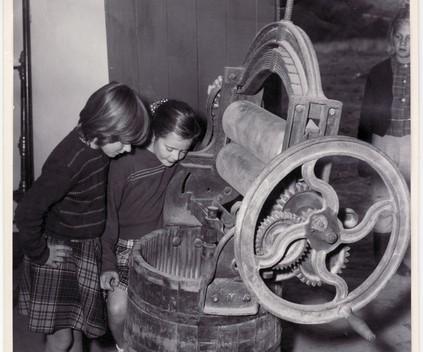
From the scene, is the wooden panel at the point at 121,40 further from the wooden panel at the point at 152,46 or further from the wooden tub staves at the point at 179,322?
the wooden tub staves at the point at 179,322

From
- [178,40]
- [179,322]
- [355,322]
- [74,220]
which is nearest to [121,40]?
[178,40]

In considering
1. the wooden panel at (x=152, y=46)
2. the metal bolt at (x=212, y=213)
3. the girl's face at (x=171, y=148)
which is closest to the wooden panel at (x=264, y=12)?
the wooden panel at (x=152, y=46)

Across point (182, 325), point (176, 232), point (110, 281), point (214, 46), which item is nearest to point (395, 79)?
point (214, 46)

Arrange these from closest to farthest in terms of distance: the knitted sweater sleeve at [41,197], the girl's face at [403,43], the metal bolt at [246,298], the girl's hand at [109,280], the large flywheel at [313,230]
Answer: the large flywheel at [313,230], the metal bolt at [246,298], the knitted sweater sleeve at [41,197], the girl's hand at [109,280], the girl's face at [403,43]

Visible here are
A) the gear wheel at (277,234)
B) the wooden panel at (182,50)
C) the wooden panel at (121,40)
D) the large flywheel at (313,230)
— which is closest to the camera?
the large flywheel at (313,230)

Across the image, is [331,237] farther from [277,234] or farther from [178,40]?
[178,40]

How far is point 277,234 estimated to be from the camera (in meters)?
0.89

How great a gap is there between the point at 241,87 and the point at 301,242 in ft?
2.08

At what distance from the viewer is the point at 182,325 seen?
42.9 inches

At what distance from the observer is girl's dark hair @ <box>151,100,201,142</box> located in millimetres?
1554

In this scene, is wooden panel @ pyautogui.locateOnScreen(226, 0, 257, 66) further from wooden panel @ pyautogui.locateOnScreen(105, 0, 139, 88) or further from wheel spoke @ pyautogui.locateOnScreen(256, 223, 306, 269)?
wheel spoke @ pyautogui.locateOnScreen(256, 223, 306, 269)

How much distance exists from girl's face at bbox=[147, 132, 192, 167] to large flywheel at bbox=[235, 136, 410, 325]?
682 millimetres

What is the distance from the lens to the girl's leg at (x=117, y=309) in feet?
5.54

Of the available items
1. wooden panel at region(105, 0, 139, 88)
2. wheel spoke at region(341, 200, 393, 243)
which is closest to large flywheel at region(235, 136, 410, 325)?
wheel spoke at region(341, 200, 393, 243)
